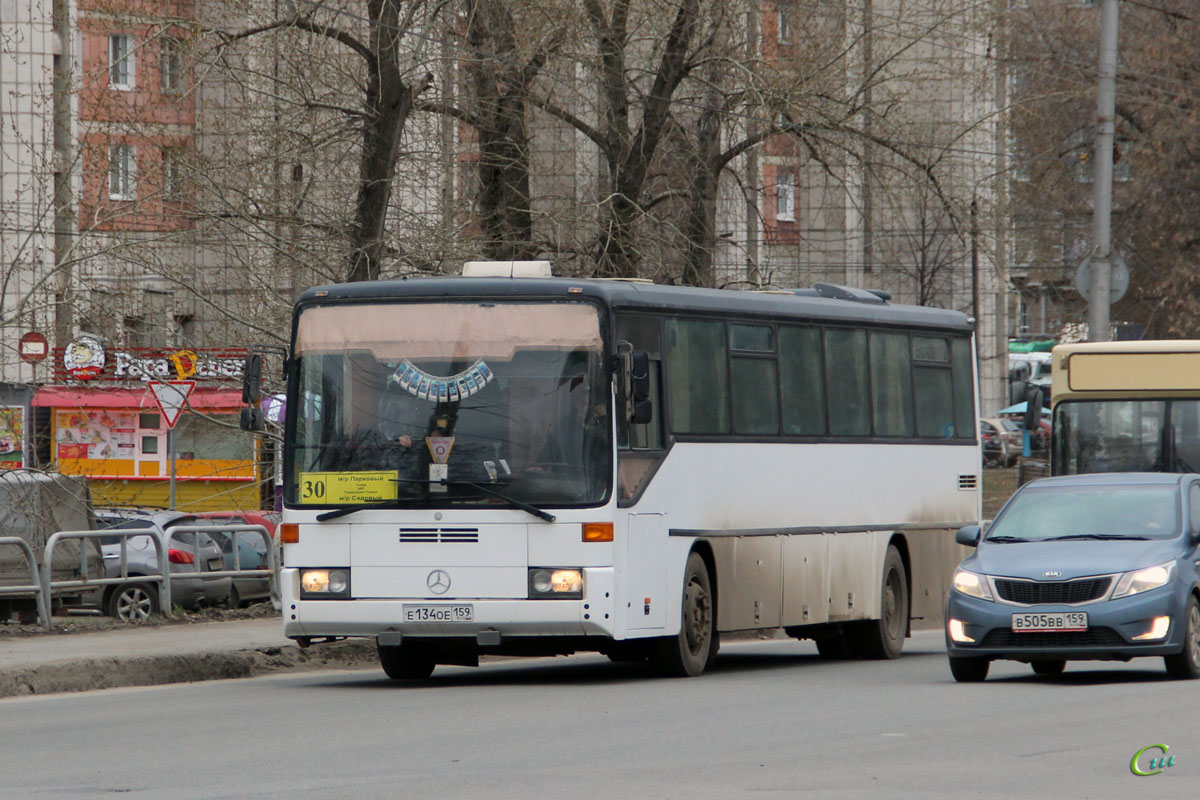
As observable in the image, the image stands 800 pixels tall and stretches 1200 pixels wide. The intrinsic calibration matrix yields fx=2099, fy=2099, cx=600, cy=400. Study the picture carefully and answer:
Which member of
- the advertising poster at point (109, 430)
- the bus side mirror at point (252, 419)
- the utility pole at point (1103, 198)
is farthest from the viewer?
the advertising poster at point (109, 430)

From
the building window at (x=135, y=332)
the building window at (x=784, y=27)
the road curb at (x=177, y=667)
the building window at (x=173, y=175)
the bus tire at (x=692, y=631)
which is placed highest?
the building window at (x=784, y=27)

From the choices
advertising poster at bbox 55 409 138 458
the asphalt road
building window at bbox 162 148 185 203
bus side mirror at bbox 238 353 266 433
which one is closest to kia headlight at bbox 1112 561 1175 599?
the asphalt road

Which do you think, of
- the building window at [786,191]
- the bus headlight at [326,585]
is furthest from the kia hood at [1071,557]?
the building window at [786,191]

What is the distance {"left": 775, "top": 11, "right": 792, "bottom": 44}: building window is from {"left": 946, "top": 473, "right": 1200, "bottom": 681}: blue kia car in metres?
10.3

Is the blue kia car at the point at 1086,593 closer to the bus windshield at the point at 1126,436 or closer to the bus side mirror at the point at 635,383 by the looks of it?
the bus side mirror at the point at 635,383

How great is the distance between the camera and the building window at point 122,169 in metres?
21.6

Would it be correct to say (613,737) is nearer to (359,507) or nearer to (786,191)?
(359,507)

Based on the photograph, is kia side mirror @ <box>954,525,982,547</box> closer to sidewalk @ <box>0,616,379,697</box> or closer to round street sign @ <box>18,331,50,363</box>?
sidewalk @ <box>0,616,379,697</box>

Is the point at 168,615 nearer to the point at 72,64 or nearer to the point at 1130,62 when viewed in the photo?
the point at 72,64

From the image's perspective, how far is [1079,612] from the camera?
14203 millimetres

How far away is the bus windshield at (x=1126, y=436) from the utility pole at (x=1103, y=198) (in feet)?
18.6

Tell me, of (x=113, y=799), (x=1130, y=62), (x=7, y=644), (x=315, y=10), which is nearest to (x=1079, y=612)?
(x=113, y=799)

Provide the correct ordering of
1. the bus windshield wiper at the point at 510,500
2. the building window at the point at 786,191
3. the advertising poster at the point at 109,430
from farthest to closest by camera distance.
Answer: the advertising poster at the point at 109,430 < the building window at the point at 786,191 < the bus windshield wiper at the point at 510,500

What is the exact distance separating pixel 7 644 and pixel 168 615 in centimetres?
304
